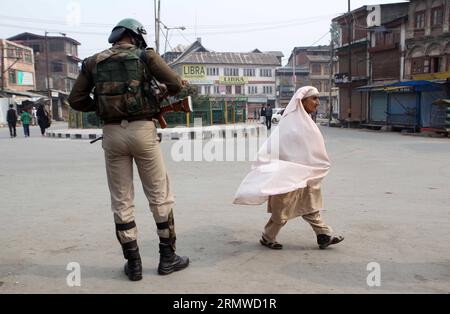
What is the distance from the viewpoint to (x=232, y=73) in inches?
2478

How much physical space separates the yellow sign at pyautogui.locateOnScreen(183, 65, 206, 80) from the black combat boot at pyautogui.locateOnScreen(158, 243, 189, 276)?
57.7 m

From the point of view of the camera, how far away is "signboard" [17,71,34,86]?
4730 cm

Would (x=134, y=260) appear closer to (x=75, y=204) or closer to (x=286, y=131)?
(x=286, y=131)

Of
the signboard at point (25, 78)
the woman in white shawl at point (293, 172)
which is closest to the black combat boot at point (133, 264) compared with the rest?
the woman in white shawl at point (293, 172)

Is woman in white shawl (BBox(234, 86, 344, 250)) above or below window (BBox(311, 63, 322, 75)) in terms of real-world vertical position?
below

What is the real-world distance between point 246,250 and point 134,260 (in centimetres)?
A: 108

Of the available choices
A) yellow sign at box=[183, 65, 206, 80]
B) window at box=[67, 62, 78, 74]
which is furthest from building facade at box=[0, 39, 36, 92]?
yellow sign at box=[183, 65, 206, 80]

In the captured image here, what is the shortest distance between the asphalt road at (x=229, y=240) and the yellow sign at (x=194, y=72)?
175 feet

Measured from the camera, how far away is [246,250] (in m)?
3.88

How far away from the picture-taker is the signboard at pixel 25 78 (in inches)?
1862

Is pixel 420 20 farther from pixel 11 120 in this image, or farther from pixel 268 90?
pixel 268 90

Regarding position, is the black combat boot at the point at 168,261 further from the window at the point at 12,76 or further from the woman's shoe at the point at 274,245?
the window at the point at 12,76

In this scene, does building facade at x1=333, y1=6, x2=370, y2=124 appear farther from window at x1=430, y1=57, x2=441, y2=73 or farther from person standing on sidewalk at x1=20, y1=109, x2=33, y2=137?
person standing on sidewalk at x1=20, y1=109, x2=33, y2=137

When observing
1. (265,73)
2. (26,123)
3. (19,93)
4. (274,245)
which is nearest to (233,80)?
(265,73)
